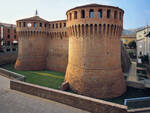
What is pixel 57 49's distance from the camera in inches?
836

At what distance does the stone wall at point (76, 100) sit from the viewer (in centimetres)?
642

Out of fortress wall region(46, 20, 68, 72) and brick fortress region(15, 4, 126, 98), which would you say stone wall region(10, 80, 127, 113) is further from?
fortress wall region(46, 20, 68, 72)

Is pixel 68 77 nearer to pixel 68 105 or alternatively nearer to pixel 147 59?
pixel 68 105

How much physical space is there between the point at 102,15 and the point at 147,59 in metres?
18.9

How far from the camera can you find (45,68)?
75.3ft

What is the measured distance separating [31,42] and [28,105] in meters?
16.4

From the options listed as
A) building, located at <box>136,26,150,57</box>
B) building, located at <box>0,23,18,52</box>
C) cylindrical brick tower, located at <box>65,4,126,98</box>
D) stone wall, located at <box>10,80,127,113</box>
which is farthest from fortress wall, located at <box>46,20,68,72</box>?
building, located at <box>0,23,18,52</box>

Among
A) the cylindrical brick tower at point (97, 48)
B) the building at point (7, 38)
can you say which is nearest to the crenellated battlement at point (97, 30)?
the cylindrical brick tower at point (97, 48)

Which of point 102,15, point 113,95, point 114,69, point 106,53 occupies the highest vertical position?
point 102,15

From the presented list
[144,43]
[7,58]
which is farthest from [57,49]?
[144,43]

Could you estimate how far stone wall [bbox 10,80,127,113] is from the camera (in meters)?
6.42

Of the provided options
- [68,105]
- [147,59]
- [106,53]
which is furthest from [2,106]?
[147,59]

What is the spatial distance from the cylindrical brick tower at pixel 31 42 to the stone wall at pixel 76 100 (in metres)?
12.8

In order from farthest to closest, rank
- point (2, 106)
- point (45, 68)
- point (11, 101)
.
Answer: point (45, 68) → point (11, 101) → point (2, 106)
